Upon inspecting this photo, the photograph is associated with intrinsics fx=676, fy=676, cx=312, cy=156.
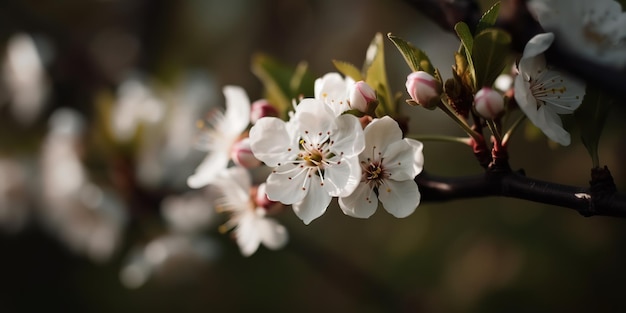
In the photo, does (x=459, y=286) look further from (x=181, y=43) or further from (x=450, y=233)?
(x=181, y=43)

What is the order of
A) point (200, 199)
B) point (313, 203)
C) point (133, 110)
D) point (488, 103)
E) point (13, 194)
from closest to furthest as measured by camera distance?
1. point (488, 103)
2. point (313, 203)
3. point (133, 110)
4. point (200, 199)
5. point (13, 194)

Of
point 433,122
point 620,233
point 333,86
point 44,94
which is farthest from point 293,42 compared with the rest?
point 333,86

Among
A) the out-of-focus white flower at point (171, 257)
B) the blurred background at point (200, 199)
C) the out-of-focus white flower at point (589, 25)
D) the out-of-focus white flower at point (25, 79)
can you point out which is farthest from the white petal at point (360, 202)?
the out-of-focus white flower at point (25, 79)

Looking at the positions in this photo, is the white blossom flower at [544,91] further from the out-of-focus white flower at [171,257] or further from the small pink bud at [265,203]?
the out-of-focus white flower at [171,257]

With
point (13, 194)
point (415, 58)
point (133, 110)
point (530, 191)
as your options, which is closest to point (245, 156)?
point (415, 58)

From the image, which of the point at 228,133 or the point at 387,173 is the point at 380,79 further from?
the point at 228,133

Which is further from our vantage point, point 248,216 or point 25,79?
point 25,79
